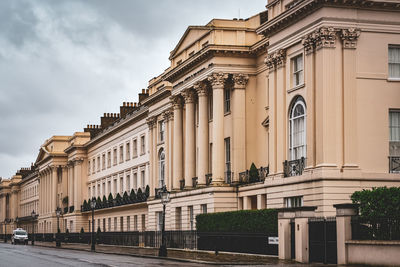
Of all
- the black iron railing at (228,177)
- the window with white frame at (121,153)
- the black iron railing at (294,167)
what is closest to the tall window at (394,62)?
the black iron railing at (294,167)

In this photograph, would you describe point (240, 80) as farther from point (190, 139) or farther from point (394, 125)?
point (394, 125)

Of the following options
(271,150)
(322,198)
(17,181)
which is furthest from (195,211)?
(17,181)

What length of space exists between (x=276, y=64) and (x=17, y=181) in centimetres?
13614

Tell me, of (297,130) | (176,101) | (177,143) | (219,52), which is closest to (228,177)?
(219,52)

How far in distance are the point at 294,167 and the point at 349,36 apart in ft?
23.2

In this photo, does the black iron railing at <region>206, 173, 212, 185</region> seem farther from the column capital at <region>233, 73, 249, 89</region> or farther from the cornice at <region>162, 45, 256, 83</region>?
the cornice at <region>162, 45, 256, 83</region>

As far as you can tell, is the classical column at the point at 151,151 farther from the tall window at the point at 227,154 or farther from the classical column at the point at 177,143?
the tall window at the point at 227,154

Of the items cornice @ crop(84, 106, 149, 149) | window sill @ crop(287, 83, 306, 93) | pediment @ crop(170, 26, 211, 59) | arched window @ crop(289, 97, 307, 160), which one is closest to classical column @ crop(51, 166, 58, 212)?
cornice @ crop(84, 106, 149, 149)

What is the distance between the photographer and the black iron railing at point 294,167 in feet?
133

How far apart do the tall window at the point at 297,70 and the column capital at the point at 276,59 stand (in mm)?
858

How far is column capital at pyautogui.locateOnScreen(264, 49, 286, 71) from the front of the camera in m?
43.2

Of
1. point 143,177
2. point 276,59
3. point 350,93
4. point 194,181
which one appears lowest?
point 194,181

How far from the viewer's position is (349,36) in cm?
3909

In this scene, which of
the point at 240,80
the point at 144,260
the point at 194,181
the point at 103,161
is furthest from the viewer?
the point at 103,161
